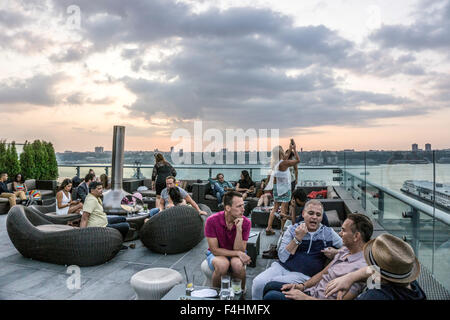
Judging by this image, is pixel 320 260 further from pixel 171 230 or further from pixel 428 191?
pixel 171 230

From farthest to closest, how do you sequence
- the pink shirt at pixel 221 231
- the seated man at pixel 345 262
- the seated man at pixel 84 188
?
the seated man at pixel 84 188 → the pink shirt at pixel 221 231 → the seated man at pixel 345 262

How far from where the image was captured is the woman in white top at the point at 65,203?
512cm

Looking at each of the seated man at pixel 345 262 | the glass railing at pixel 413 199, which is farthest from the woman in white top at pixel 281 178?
the seated man at pixel 345 262

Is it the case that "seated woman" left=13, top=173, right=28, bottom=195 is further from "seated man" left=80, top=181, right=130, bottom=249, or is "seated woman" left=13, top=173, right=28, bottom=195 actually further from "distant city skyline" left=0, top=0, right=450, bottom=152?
"seated man" left=80, top=181, right=130, bottom=249

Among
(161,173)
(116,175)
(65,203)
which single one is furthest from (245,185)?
(65,203)

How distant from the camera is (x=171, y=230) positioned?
395 centimetres

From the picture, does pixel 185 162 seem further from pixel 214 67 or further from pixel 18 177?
pixel 18 177

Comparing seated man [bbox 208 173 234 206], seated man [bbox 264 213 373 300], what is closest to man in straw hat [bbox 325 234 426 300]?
seated man [bbox 264 213 373 300]

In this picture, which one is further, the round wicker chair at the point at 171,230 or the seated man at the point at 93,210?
the round wicker chair at the point at 171,230

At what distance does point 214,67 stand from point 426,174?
8.32m

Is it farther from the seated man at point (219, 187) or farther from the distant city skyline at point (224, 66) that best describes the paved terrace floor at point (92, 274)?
the seated man at point (219, 187)

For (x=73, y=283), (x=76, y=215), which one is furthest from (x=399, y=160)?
(x=76, y=215)

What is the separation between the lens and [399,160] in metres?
3.18

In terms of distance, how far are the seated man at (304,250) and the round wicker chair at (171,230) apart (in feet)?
6.19
